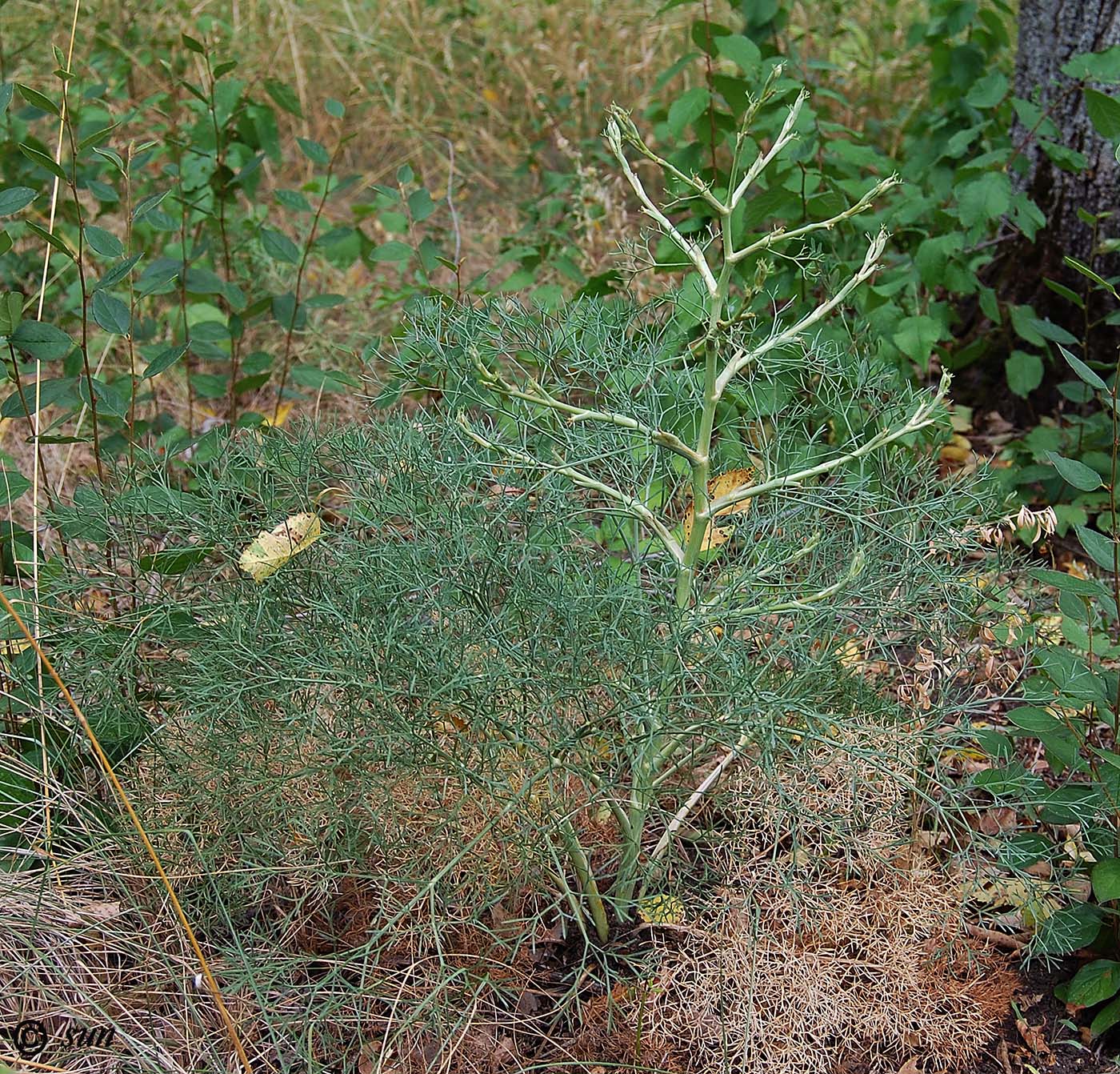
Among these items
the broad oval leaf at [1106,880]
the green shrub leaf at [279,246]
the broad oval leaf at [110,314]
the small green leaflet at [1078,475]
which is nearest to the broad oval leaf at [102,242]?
the broad oval leaf at [110,314]

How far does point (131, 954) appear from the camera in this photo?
4.99 feet

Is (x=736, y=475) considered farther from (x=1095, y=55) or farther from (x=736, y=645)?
(x=1095, y=55)

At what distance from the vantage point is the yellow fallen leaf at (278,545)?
152cm

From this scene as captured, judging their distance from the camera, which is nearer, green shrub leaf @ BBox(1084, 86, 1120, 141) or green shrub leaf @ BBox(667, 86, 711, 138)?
green shrub leaf @ BBox(1084, 86, 1120, 141)

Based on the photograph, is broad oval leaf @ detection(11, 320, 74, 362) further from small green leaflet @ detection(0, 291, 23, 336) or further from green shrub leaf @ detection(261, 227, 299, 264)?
green shrub leaf @ detection(261, 227, 299, 264)

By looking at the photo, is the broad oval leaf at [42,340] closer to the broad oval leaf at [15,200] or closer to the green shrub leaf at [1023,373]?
the broad oval leaf at [15,200]

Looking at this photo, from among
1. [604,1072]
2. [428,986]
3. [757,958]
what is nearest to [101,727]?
[428,986]

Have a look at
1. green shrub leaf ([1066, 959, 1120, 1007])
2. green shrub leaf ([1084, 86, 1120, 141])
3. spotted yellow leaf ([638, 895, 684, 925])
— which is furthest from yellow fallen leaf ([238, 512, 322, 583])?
green shrub leaf ([1084, 86, 1120, 141])

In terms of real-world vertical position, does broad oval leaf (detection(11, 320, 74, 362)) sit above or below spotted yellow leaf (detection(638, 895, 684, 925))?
above

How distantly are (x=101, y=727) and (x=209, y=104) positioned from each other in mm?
1228

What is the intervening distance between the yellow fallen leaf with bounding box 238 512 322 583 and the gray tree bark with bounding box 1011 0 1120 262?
1942 millimetres

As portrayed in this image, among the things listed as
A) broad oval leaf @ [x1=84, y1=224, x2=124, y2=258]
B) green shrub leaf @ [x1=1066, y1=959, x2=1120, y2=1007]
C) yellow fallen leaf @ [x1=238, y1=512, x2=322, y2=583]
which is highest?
broad oval leaf @ [x1=84, y1=224, x2=124, y2=258]

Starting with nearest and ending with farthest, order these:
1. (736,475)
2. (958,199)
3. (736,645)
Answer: (736,645), (736,475), (958,199)

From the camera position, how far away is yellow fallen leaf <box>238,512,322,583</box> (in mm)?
1516
